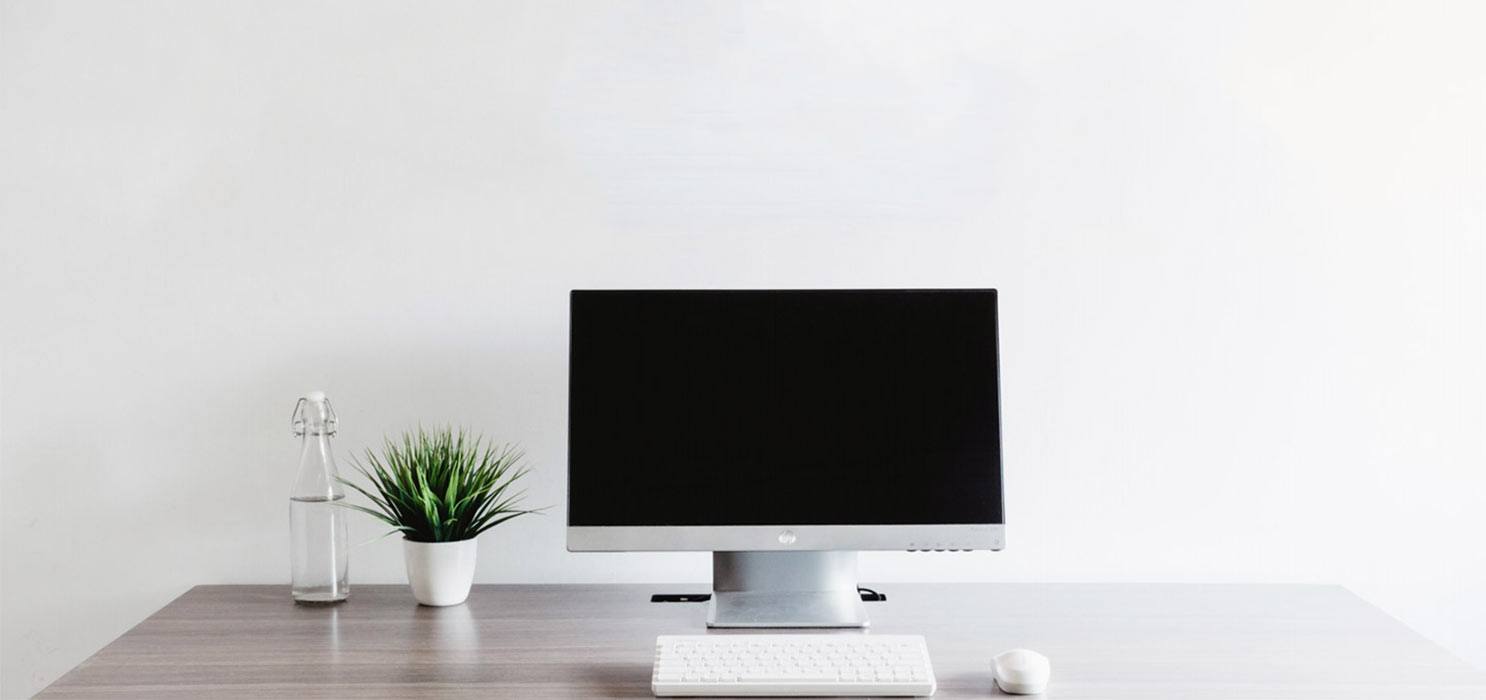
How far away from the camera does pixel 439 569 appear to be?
65.4 inches

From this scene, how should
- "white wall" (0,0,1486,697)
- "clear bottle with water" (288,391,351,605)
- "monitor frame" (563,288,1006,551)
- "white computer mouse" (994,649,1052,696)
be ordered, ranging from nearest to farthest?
"white computer mouse" (994,649,1052,696)
"monitor frame" (563,288,1006,551)
"clear bottle with water" (288,391,351,605)
"white wall" (0,0,1486,697)

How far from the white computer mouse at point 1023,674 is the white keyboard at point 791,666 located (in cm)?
8

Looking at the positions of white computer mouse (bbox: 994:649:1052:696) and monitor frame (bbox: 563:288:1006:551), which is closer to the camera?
white computer mouse (bbox: 994:649:1052:696)

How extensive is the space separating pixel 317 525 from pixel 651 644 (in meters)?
0.56

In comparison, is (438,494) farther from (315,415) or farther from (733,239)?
(733,239)

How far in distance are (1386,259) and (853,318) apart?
35.1 inches

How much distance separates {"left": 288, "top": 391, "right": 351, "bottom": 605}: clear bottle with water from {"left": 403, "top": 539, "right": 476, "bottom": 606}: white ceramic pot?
122mm

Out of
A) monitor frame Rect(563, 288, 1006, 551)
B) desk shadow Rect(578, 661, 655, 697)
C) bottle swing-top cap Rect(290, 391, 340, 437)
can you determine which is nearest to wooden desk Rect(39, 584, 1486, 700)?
desk shadow Rect(578, 661, 655, 697)

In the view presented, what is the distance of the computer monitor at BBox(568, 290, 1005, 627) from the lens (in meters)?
1.61

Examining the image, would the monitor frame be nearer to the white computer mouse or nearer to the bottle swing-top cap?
the white computer mouse

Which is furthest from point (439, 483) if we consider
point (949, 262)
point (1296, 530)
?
point (1296, 530)

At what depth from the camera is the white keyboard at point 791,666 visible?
132 cm

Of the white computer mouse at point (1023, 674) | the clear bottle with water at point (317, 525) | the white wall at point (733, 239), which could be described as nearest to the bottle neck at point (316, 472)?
the clear bottle with water at point (317, 525)

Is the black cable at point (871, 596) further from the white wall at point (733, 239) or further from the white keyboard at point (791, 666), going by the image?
the white keyboard at point (791, 666)
